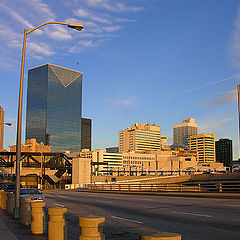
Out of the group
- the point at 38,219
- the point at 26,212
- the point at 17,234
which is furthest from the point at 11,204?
the point at 38,219

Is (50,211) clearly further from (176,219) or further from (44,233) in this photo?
(176,219)

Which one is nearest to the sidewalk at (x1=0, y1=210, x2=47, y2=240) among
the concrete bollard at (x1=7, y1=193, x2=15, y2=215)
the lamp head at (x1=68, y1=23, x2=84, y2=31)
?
the concrete bollard at (x1=7, y1=193, x2=15, y2=215)

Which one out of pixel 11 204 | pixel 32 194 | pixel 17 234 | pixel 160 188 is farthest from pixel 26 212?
pixel 160 188

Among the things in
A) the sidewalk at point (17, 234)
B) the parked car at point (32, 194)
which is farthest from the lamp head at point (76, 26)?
the sidewalk at point (17, 234)

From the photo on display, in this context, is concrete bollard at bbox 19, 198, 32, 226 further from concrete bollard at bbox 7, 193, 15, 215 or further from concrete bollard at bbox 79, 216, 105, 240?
concrete bollard at bbox 79, 216, 105, 240

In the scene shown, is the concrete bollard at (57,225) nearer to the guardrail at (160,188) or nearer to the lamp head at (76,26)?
the lamp head at (76,26)

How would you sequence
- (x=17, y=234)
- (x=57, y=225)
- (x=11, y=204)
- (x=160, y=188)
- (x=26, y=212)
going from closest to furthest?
(x=57, y=225), (x=17, y=234), (x=26, y=212), (x=11, y=204), (x=160, y=188)

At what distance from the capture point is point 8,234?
11.0 m

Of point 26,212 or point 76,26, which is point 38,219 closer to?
point 26,212

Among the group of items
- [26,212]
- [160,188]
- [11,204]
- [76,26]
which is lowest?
[160,188]

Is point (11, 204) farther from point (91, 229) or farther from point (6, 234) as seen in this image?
point (91, 229)

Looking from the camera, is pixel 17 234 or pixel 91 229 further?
pixel 17 234

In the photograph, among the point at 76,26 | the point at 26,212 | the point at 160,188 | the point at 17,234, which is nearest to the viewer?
the point at 17,234

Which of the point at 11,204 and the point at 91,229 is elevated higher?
the point at 91,229
